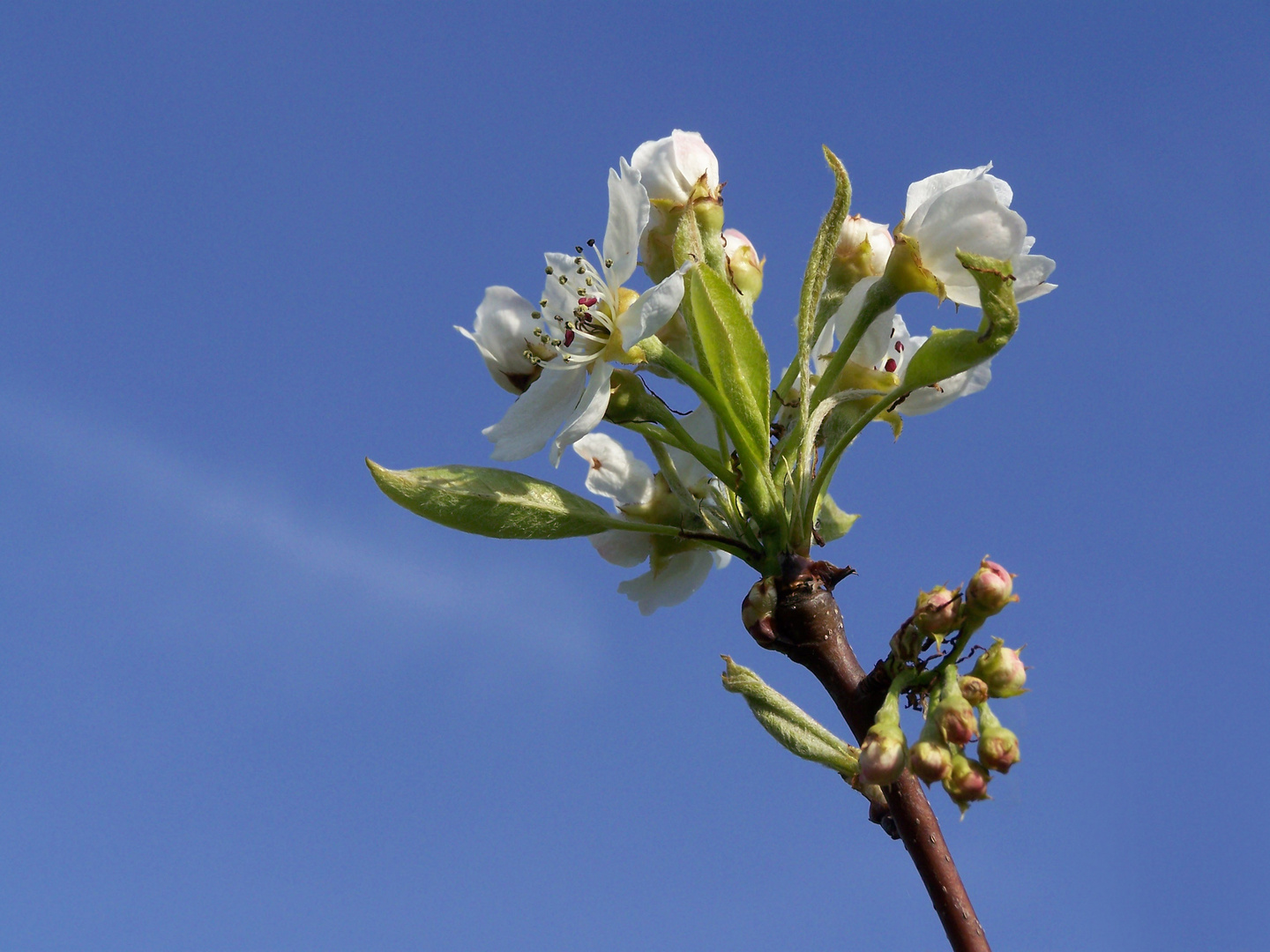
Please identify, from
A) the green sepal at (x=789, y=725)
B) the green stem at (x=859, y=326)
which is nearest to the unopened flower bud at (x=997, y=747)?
the green sepal at (x=789, y=725)

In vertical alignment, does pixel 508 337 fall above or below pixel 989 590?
above

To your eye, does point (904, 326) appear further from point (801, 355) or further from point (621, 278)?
point (621, 278)

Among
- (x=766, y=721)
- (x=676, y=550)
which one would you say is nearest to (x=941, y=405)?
(x=676, y=550)

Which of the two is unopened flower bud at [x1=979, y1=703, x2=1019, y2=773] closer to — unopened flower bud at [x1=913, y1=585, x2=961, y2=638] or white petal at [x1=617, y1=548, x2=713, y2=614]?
unopened flower bud at [x1=913, y1=585, x2=961, y2=638]

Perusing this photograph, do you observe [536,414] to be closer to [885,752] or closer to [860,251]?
[860,251]

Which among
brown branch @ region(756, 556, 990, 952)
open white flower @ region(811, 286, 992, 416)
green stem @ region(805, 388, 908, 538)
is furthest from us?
open white flower @ region(811, 286, 992, 416)

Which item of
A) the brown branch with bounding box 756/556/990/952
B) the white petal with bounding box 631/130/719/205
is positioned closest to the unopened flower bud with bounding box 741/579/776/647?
the brown branch with bounding box 756/556/990/952

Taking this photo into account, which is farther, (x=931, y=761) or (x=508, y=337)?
(x=508, y=337)

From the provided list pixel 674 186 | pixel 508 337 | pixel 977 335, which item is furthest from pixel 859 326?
pixel 508 337
